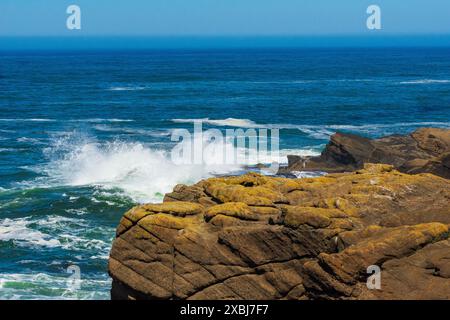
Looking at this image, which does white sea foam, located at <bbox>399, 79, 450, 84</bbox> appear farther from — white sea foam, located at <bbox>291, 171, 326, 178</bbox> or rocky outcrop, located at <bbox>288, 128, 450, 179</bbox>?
white sea foam, located at <bbox>291, 171, 326, 178</bbox>

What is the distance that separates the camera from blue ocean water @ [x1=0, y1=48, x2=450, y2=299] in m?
39.2

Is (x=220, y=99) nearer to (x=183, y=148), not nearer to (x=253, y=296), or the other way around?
(x=183, y=148)

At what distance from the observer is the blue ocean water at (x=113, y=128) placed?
39188 millimetres

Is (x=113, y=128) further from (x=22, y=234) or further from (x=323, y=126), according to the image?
(x=22, y=234)

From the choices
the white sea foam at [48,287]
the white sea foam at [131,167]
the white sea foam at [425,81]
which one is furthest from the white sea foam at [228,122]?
the white sea foam at [425,81]

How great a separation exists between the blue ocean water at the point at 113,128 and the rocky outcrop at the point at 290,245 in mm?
6563

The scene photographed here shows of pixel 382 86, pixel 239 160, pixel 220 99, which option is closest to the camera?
pixel 239 160

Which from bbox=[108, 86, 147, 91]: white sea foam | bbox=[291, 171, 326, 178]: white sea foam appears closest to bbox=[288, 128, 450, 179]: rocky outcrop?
bbox=[291, 171, 326, 178]: white sea foam

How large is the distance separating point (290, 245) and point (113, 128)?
5572 cm

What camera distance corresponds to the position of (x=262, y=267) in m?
26.3

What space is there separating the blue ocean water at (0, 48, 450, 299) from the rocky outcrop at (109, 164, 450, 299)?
258 inches

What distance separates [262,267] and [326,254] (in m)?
2.30

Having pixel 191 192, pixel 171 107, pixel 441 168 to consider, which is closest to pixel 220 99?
pixel 171 107

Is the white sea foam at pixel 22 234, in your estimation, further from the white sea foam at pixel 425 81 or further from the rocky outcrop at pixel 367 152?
the white sea foam at pixel 425 81
